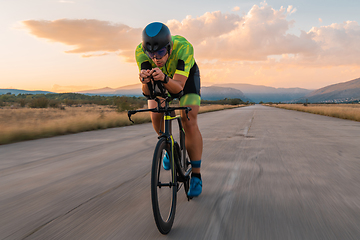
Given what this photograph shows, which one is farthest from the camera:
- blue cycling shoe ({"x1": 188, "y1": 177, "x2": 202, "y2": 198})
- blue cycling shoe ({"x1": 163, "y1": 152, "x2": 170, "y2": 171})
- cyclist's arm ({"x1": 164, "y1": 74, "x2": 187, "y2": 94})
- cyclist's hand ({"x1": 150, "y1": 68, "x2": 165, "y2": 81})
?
blue cycling shoe ({"x1": 188, "y1": 177, "x2": 202, "y2": 198})

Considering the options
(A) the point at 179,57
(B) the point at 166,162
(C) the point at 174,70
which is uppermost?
(A) the point at 179,57

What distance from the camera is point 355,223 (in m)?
2.39

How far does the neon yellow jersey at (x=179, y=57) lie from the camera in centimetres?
256

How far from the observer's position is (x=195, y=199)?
303 centimetres

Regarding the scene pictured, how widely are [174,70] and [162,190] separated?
1382mm

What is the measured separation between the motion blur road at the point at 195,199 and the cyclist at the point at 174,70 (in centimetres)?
56

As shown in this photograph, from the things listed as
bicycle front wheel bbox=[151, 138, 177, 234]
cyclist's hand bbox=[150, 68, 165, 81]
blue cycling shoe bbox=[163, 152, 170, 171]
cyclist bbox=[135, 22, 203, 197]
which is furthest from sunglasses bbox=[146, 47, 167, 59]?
blue cycling shoe bbox=[163, 152, 170, 171]

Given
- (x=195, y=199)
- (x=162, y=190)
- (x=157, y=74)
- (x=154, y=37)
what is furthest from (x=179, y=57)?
(x=195, y=199)

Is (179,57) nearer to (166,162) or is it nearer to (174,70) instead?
(174,70)

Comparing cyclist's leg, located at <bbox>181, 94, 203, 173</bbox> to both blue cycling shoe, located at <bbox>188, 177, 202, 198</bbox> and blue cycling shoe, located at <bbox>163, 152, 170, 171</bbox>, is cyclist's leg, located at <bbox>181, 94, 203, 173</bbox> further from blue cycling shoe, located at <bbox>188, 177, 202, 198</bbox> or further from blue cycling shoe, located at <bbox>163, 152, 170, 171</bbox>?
blue cycling shoe, located at <bbox>163, 152, 170, 171</bbox>

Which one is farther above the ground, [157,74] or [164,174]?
[157,74]

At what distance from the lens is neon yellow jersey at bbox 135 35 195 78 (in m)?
2.56

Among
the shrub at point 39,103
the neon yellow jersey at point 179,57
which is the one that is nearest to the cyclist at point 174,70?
the neon yellow jersey at point 179,57

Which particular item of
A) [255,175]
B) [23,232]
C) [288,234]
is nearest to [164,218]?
[288,234]
